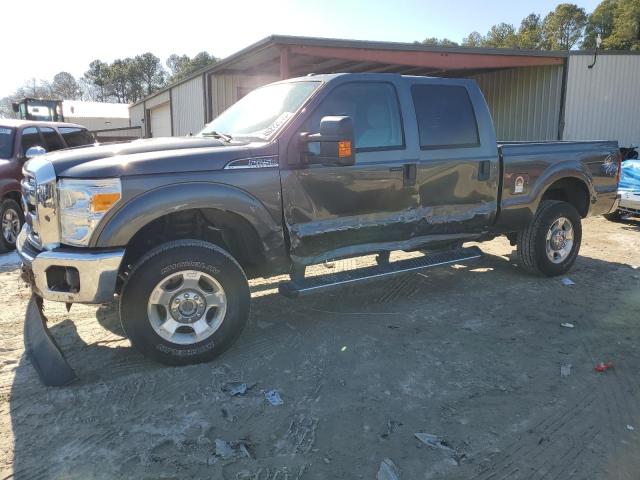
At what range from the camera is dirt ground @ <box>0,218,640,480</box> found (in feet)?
9.04

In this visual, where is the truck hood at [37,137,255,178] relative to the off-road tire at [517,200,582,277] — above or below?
above

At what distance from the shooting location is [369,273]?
468cm

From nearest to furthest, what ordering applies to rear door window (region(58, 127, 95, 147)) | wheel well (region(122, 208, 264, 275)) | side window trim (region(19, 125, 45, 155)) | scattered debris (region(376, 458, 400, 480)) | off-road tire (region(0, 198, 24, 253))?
1. scattered debris (region(376, 458, 400, 480))
2. wheel well (region(122, 208, 264, 275))
3. off-road tire (region(0, 198, 24, 253))
4. side window trim (region(19, 125, 45, 155))
5. rear door window (region(58, 127, 95, 147))

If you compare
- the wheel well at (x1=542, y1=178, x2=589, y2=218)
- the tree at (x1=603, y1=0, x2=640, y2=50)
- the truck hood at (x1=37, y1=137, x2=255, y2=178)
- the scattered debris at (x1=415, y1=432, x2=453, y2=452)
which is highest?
the tree at (x1=603, y1=0, x2=640, y2=50)

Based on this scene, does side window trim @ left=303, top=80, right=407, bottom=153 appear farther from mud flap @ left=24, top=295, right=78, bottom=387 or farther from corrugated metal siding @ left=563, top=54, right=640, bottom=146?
corrugated metal siding @ left=563, top=54, right=640, bottom=146

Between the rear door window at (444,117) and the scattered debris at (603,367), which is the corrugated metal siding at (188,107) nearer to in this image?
the rear door window at (444,117)

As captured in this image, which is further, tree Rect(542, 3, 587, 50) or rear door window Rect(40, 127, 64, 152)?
tree Rect(542, 3, 587, 50)

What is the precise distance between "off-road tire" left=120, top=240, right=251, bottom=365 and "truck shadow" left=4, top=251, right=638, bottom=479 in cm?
14

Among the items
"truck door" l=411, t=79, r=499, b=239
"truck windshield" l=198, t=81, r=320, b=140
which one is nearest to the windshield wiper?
"truck windshield" l=198, t=81, r=320, b=140

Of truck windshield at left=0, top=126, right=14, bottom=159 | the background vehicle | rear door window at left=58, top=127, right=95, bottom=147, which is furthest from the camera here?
rear door window at left=58, top=127, right=95, bottom=147

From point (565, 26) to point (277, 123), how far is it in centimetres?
6568

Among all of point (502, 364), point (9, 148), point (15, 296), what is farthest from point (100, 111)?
point (502, 364)

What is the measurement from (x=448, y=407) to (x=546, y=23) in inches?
2730

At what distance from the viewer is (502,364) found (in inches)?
154
